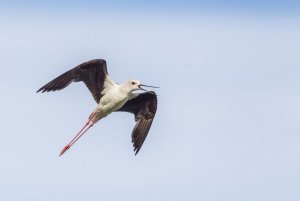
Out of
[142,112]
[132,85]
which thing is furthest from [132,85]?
[142,112]

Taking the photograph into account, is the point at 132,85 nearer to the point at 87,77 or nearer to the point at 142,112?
the point at 87,77

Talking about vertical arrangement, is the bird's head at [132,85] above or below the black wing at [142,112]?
above

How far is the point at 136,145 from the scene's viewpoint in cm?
4022

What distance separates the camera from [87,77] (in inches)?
1555

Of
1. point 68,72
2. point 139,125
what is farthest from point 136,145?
point 68,72

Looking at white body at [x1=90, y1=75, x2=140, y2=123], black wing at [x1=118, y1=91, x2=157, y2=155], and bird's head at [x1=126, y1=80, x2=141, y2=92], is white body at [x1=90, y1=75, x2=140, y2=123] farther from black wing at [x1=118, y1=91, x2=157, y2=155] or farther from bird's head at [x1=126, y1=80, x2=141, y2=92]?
black wing at [x1=118, y1=91, x2=157, y2=155]

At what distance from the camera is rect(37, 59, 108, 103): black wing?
38938 mm

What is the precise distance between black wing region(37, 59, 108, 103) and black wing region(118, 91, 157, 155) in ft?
5.32

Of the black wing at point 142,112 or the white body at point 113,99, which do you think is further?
the black wing at point 142,112

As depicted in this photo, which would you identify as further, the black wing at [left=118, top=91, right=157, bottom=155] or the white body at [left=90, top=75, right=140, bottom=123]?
the black wing at [left=118, top=91, right=157, bottom=155]

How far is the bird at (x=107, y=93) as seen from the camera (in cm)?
3900

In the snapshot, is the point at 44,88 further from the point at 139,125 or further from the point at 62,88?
the point at 139,125

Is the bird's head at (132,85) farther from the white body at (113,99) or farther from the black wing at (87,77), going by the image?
the black wing at (87,77)

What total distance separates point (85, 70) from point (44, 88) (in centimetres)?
148
